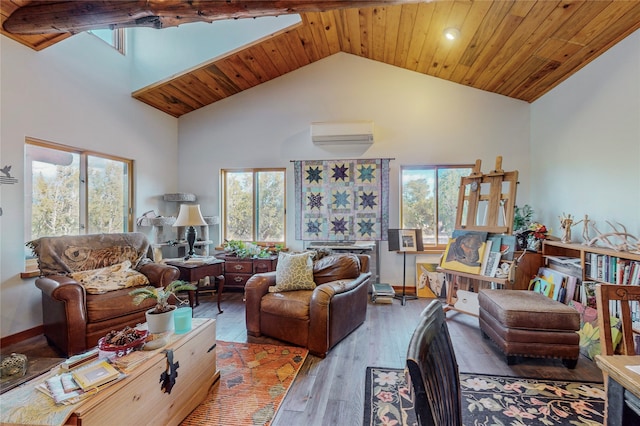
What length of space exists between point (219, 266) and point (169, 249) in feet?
5.08

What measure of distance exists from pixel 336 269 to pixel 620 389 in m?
2.18

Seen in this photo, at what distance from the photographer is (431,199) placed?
4367mm

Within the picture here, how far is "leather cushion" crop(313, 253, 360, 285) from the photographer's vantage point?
2.94 meters

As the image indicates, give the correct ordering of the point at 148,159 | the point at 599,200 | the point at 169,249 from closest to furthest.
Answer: the point at 599,200 → the point at 148,159 → the point at 169,249

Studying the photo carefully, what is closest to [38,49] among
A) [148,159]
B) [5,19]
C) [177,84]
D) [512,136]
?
[5,19]

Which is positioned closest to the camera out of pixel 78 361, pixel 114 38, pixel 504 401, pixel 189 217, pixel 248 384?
pixel 78 361

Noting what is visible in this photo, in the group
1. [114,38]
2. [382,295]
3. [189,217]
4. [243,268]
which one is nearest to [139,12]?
[114,38]

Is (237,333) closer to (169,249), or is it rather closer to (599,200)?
(169,249)

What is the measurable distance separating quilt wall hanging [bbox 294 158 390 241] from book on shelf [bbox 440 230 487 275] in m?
1.10

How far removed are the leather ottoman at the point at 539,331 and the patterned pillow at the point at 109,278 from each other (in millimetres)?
3492

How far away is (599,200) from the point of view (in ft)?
9.32

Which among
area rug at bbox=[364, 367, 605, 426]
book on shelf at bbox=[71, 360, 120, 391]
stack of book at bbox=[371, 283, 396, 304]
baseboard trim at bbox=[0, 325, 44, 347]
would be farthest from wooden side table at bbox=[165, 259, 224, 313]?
area rug at bbox=[364, 367, 605, 426]

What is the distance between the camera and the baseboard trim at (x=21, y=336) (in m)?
2.66

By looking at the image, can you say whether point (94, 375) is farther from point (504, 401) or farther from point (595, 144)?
point (595, 144)
